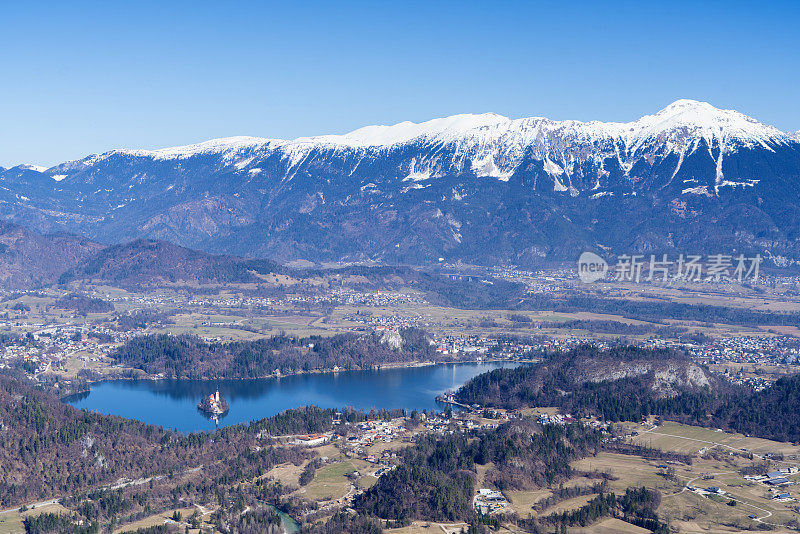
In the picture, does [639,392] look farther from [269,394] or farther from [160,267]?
[160,267]

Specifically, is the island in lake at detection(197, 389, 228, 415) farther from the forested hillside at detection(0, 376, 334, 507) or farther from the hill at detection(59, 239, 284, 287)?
the hill at detection(59, 239, 284, 287)

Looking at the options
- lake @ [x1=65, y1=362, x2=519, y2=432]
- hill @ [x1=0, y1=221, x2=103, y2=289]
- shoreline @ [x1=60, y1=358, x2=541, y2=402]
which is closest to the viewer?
lake @ [x1=65, y1=362, x2=519, y2=432]

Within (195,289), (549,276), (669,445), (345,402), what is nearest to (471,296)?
(549,276)

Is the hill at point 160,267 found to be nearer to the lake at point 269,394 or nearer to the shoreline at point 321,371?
the shoreline at point 321,371

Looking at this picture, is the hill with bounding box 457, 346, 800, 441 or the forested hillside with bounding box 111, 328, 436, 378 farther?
the forested hillside with bounding box 111, 328, 436, 378

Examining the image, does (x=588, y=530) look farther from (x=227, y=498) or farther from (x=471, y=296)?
(x=471, y=296)

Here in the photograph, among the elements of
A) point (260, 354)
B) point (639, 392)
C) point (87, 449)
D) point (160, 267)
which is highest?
point (160, 267)

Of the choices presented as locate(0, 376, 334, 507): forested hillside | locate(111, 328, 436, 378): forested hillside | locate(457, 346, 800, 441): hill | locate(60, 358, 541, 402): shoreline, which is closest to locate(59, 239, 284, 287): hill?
locate(111, 328, 436, 378): forested hillside

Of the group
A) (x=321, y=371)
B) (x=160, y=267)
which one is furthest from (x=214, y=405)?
(x=160, y=267)

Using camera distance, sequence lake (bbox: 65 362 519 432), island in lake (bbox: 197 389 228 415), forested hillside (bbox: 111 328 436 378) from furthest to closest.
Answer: forested hillside (bbox: 111 328 436 378) < island in lake (bbox: 197 389 228 415) < lake (bbox: 65 362 519 432)
